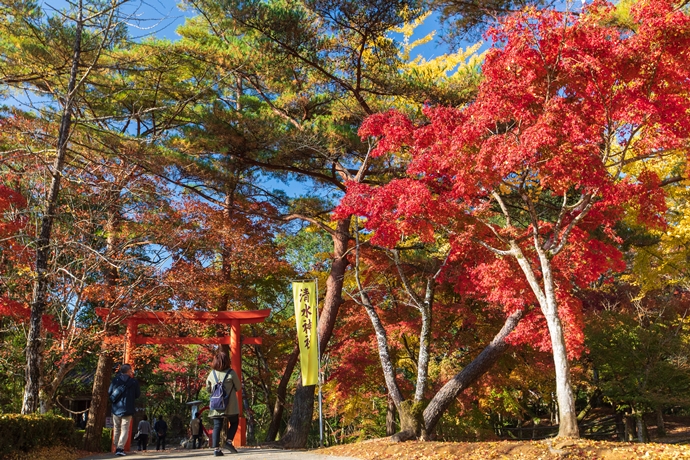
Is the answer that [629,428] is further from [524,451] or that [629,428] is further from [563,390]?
[524,451]

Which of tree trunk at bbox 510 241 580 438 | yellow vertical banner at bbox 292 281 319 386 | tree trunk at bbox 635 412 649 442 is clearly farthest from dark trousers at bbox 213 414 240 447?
tree trunk at bbox 635 412 649 442

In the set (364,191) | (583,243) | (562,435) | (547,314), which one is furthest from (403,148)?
(562,435)

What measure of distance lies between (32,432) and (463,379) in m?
6.33

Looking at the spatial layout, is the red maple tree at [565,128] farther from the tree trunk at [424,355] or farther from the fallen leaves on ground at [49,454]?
the fallen leaves on ground at [49,454]

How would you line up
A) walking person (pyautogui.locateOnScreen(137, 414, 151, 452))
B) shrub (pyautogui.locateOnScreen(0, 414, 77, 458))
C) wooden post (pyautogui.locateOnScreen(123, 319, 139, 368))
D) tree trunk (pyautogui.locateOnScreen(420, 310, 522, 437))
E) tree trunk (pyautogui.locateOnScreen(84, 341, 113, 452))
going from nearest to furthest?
shrub (pyautogui.locateOnScreen(0, 414, 77, 458)), tree trunk (pyautogui.locateOnScreen(420, 310, 522, 437)), wooden post (pyautogui.locateOnScreen(123, 319, 139, 368)), tree trunk (pyautogui.locateOnScreen(84, 341, 113, 452)), walking person (pyautogui.locateOnScreen(137, 414, 151, 452))

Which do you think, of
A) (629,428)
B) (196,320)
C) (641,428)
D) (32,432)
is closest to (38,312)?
(32,432)

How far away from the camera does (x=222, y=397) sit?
5.85 meters

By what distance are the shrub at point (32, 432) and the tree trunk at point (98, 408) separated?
3.86 m

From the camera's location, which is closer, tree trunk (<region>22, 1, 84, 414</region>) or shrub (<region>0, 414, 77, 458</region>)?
shrub (<region>0, 414, 77, 458</region>)

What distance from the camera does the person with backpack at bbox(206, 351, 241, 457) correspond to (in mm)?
5844

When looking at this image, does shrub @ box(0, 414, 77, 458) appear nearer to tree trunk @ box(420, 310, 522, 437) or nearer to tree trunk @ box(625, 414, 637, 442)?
tree trunk @ box(420, 310, 522, 437)

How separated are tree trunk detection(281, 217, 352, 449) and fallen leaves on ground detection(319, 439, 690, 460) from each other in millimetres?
3350

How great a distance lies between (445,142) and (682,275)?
8461mm

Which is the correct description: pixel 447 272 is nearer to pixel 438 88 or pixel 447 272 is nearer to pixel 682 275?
pixel 438 88
